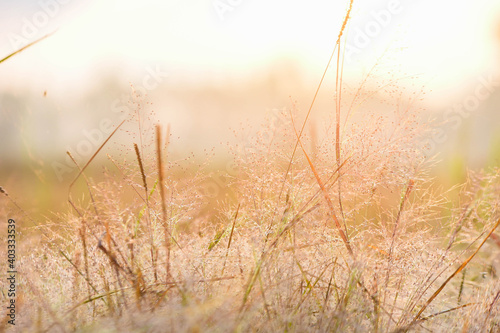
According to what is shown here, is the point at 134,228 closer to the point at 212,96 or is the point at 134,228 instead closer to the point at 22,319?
the point at 22,319

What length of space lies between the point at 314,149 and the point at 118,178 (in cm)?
65

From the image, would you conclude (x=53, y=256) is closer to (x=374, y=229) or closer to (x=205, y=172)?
(x=205, y=172)

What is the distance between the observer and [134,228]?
1.41 metres

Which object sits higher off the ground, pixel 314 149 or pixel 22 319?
pixel 314 149

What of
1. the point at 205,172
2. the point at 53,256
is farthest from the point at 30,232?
the point at 205,172

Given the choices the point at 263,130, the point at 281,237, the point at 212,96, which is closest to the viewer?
the point at 281,237

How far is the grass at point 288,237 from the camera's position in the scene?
122 centimetres

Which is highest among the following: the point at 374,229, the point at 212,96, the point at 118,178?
the point at 212,96

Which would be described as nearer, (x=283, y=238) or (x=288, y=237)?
(x=283, y=238)

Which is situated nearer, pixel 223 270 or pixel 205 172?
pixel 223 270

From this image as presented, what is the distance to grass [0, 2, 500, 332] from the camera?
122cm

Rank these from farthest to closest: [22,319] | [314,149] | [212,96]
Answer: [212,96]
[314,149]
[22,319]

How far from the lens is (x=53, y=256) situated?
5.10 ft

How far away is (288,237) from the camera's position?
1.45 metres
